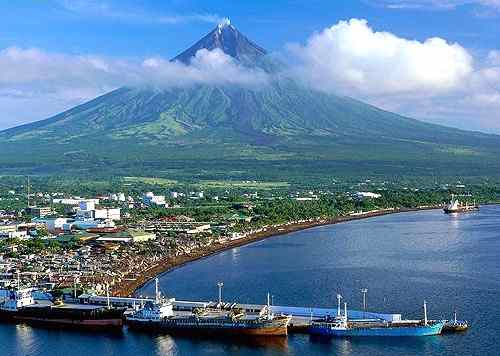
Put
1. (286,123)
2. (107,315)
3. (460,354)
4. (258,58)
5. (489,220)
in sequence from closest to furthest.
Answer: (460,354)
(107,315)
(489,220)
(286,123)
(258,58)

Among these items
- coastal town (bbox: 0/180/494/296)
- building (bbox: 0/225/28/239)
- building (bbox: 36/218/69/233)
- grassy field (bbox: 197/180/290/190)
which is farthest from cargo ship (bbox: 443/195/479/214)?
building (bbox: 0/225/28/239)

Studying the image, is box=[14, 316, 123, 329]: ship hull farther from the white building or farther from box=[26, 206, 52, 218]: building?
the white building

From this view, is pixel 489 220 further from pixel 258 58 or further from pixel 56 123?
pixel 56 123

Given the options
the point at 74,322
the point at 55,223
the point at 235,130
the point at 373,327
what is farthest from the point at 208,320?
the point at 235,130

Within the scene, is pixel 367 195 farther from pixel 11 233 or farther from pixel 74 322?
pixel 74 322

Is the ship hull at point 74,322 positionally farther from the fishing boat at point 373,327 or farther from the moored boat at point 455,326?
the moored boat at point 455,326

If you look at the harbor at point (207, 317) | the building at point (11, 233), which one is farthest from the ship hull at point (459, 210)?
the harbor at point (207, 317)

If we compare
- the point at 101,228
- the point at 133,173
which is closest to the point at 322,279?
the point at 101,228
